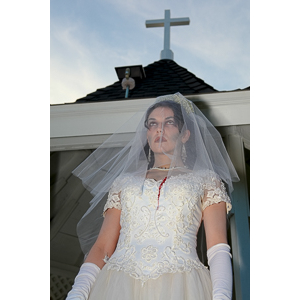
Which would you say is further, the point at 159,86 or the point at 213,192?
the point at 159,86

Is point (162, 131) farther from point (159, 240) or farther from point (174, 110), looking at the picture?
point (159, 240)

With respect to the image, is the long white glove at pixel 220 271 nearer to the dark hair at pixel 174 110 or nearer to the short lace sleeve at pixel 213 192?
the short lace sleeve at pixel 213 192

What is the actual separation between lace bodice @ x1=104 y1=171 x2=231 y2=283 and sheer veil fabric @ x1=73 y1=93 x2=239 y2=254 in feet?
0.31

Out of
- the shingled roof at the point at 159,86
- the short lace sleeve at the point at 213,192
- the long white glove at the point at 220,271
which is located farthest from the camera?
the shingled roof at the point at 159,86

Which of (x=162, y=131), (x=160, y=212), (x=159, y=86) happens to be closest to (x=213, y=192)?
(x=160, y=212)

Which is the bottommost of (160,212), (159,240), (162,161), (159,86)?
(159,240)

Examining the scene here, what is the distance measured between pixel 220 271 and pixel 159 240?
368 mm

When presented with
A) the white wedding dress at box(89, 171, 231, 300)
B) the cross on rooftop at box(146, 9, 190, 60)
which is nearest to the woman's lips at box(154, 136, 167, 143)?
the white wedding dress at box(89, 171, 231, 300)

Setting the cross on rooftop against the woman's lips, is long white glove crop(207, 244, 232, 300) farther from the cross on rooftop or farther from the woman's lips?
the cross on rooftop

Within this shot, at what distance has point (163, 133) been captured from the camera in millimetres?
2619

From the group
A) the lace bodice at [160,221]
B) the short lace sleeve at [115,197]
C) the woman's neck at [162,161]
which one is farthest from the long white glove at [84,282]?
the woman's neck at [162,161]

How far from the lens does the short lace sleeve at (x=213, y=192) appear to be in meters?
Result: 2.28

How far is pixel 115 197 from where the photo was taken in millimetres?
2471

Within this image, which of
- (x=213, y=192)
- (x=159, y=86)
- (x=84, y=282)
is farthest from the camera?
(x=159, y=86)
